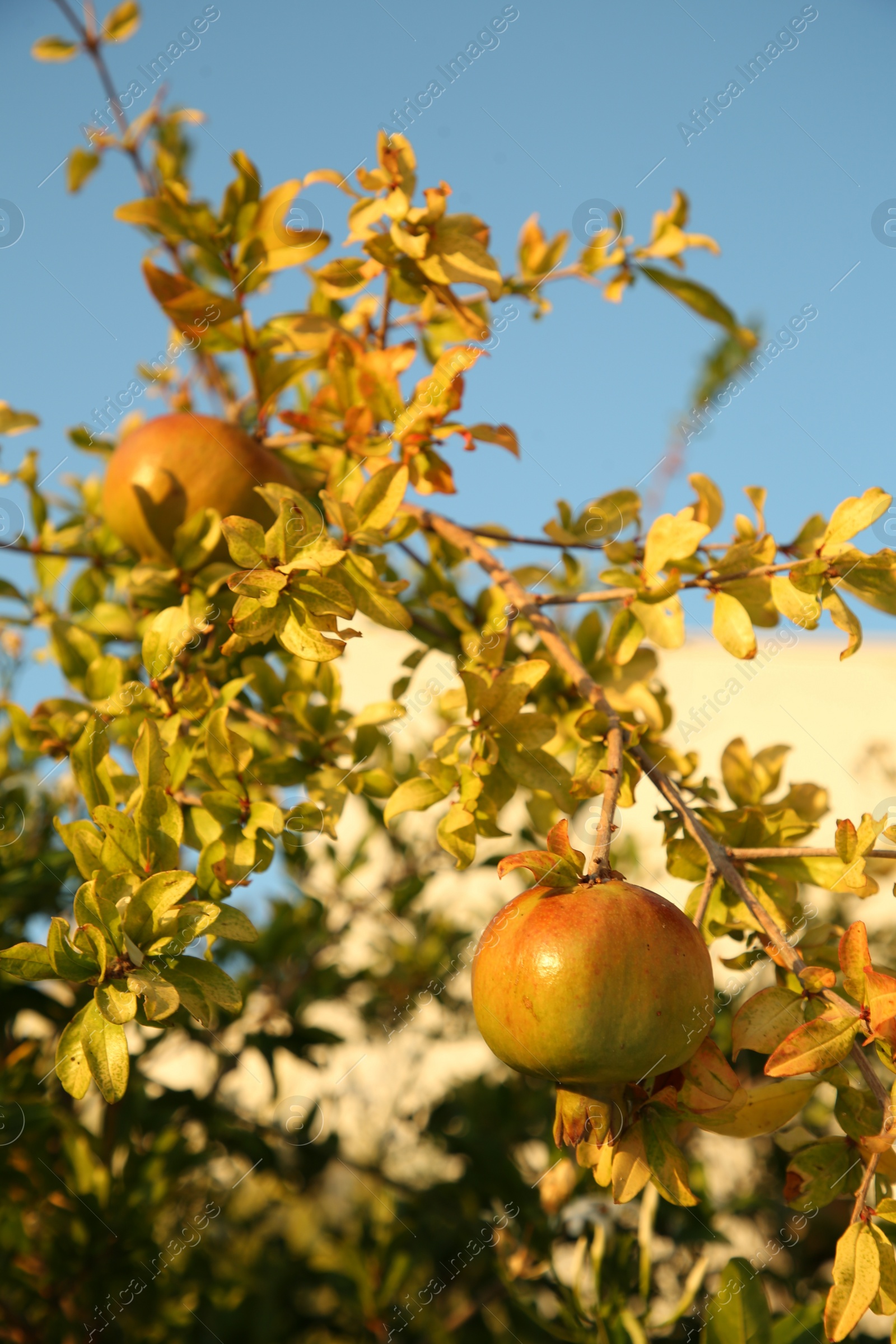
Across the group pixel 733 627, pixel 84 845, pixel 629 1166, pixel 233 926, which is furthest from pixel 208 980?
pixel 733 627

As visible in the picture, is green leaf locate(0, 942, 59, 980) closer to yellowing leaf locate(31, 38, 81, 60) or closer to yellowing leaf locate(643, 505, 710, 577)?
yellowing leaf locate(643, 505, 710, 577)

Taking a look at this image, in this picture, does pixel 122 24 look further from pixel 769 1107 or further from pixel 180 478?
pixel 769 1107

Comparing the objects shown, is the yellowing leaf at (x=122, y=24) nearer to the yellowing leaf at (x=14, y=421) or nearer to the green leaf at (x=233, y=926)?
the yellowing leaf at (x=14, y=421)

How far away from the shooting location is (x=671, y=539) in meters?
0.99

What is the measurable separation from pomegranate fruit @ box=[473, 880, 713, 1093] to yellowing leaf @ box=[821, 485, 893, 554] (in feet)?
1.33

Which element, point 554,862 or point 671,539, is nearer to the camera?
point 554,862

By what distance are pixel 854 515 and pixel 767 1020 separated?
0.46m

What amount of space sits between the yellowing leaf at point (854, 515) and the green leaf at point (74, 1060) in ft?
2.51

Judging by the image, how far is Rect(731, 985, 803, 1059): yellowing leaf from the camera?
79 centimetres

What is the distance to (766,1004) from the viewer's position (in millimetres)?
800

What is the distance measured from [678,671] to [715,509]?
522 cm

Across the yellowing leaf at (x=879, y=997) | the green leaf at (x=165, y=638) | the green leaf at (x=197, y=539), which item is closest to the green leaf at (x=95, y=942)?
the green leaf at (x=165, y=638)

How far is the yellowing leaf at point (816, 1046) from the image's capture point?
0.74 metres

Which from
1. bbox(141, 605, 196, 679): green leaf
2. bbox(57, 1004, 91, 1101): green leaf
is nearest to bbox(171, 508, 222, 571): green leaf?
bbox(141, 605, 196, 679): green leaf
